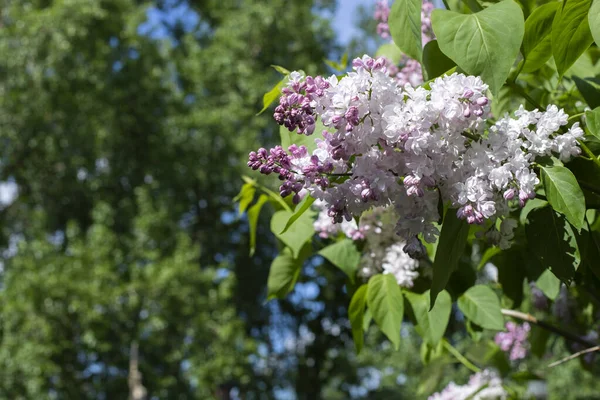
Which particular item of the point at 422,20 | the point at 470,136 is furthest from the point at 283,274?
the point at 470,136

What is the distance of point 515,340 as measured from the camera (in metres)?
3.97

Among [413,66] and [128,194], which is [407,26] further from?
[128,194]

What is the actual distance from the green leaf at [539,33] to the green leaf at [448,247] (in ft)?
1.34

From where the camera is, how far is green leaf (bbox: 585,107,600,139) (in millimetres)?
1400

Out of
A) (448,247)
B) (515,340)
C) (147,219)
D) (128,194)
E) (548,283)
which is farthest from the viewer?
(128,194)

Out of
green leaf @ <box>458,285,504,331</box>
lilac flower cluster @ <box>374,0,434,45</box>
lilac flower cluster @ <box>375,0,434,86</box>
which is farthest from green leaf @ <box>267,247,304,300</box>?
lilac flower cluster @ <box>374,0,434,45</box>

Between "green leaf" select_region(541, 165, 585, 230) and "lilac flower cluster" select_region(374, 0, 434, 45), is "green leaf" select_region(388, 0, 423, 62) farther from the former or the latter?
"lilac flower cluster" select_region(374, 0, 434, 45)

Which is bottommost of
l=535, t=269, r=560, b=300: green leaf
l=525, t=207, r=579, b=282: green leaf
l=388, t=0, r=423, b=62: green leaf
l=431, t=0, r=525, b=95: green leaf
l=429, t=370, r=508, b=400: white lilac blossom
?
l=429, t=370, r=508, b=400: white lilac blossom

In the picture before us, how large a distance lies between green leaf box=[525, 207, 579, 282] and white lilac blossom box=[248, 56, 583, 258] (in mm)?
149

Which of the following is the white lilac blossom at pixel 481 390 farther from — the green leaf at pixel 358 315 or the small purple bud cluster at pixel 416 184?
the small purple bud cluster at pixel 416 184

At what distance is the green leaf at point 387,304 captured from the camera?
76.3 inches

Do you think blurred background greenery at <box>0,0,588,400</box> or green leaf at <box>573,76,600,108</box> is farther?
blurred background greenery at <box>0,0,588,400</box>

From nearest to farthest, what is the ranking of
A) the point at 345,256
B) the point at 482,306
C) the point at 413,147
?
1. the point at 413,147
2. the point at 482,306
3. the point at 345,256

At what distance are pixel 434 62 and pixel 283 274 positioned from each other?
900mm
